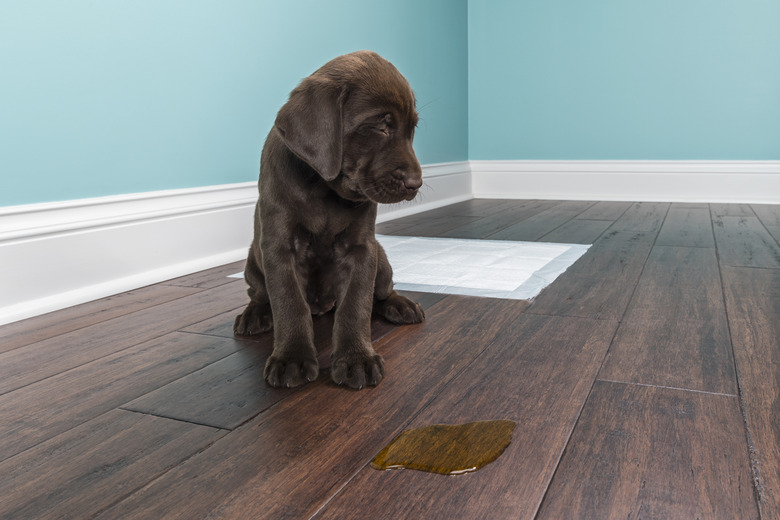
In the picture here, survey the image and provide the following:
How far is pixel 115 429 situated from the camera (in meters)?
1.12

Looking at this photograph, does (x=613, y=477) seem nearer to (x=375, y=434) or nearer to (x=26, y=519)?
(x=375, y=434)

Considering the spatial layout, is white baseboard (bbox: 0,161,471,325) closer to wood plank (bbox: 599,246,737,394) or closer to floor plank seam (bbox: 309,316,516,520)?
floor plank seam (bbox: 309,316,516,520)

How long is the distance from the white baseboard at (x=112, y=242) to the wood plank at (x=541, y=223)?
1.36 meters

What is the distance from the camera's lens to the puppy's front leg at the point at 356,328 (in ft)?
4.22

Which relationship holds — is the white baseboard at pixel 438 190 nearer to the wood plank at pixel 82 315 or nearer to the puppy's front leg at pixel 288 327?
the wood plank at pixel 82 315

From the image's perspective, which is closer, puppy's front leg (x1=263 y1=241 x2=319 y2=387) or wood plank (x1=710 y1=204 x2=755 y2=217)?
puppy's front leg (x1=263 y1=241 x2=319 y2=387)

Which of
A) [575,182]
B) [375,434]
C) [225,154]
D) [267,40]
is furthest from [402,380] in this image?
[575,182]

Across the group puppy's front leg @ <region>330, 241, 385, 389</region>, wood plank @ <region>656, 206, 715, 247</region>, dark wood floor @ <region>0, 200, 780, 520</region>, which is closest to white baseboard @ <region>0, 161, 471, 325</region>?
dark wood floor @ <region>0, 200, 780, 520</region>

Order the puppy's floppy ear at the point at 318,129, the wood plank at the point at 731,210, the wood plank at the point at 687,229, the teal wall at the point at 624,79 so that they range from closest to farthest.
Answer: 1. the puppy's floppy ear at the point at 318,129
2. the wood plank at the point at 687,229
3. the wood plank at the point at 731,210
4. the teal wall at the point at 624,79

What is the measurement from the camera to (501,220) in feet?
12.9

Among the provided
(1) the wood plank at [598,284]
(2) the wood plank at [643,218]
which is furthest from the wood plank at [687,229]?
(1) the wood plank at [598,284]

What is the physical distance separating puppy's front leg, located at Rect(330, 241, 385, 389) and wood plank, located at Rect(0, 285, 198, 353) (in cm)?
87

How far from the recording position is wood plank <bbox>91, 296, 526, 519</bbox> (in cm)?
86

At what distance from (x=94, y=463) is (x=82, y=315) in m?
1.06
